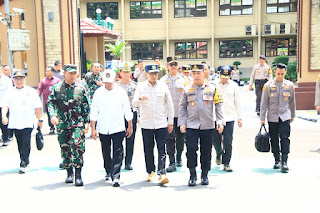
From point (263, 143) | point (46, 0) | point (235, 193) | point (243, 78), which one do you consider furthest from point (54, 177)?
point (243, 78)

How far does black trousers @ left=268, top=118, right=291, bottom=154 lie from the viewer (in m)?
8.05

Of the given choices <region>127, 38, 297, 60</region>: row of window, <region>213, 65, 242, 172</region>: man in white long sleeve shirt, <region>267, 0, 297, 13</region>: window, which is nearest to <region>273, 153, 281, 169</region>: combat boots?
<region>213, 65, 242, 172</region>: man in white long sleeve shirt

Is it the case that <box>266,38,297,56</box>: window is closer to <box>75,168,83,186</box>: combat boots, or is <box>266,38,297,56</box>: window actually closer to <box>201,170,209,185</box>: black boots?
<box>201,170,209,185</box>: black boots

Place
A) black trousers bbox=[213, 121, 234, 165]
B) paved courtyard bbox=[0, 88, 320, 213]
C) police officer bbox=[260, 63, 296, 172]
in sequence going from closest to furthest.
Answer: paved courtyard bbox=[0, 88, 320, 213]
police officer bbox=[260, 63, 296, 172]
black trousers bbox=[213, 121, 234, 165]

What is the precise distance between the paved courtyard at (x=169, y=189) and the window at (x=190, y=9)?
3107 cm

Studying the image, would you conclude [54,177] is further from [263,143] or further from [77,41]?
[77,41]

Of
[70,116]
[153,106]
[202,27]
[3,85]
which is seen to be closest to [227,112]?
[153,106]

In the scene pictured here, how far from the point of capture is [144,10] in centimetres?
3944

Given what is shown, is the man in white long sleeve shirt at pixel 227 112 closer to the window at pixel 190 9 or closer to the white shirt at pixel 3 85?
the white shirt at pixel 3 85

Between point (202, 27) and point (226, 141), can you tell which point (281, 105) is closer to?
point (226, 141)

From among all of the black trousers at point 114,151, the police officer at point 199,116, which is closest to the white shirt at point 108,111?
the black trousers at point 114,151

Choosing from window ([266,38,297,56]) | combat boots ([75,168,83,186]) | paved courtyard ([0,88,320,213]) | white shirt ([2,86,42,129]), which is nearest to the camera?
paved courtyard ([0,88,320,213])

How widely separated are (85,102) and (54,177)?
1.57 metres

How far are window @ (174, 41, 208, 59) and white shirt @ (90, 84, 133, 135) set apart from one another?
108 feet
